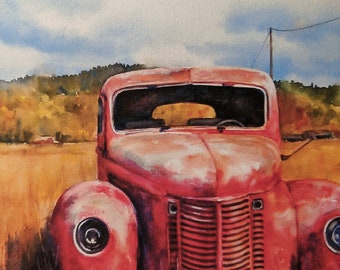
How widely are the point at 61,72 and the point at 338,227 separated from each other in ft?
3.88

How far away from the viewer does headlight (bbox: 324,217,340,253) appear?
1734 mm

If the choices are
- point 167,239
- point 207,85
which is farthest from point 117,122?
point 167,239

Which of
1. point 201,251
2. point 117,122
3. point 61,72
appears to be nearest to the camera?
point 201,251

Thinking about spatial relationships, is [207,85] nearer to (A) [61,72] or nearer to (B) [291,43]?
(B) [291,43]

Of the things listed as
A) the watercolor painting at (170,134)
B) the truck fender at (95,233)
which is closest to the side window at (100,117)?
the watercolor painting at (170,134)

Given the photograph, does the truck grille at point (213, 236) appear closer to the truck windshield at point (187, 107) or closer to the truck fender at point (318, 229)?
the truck fender at point (318, 229)

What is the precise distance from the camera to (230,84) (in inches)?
79.6

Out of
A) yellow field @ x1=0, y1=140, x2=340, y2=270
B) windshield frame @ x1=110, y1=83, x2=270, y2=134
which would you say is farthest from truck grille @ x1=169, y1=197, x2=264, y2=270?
yellow field @ x1=0, y1=140, x2=340, y2=270

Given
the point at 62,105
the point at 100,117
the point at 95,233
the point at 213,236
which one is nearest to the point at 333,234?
the point at 213,236

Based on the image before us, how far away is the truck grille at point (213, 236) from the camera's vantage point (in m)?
1.67

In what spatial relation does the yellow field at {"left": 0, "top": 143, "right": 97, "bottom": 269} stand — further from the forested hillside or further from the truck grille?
the truck grille

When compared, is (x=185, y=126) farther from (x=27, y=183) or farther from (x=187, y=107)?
(x=27, y=183)

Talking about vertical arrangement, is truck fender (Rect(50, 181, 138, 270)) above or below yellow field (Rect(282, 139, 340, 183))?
below

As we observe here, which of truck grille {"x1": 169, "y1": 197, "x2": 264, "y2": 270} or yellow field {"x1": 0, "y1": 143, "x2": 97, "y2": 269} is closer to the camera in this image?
truck grille {"x1": 169, "y1": 197, "x2": 264, "y2": 270}
